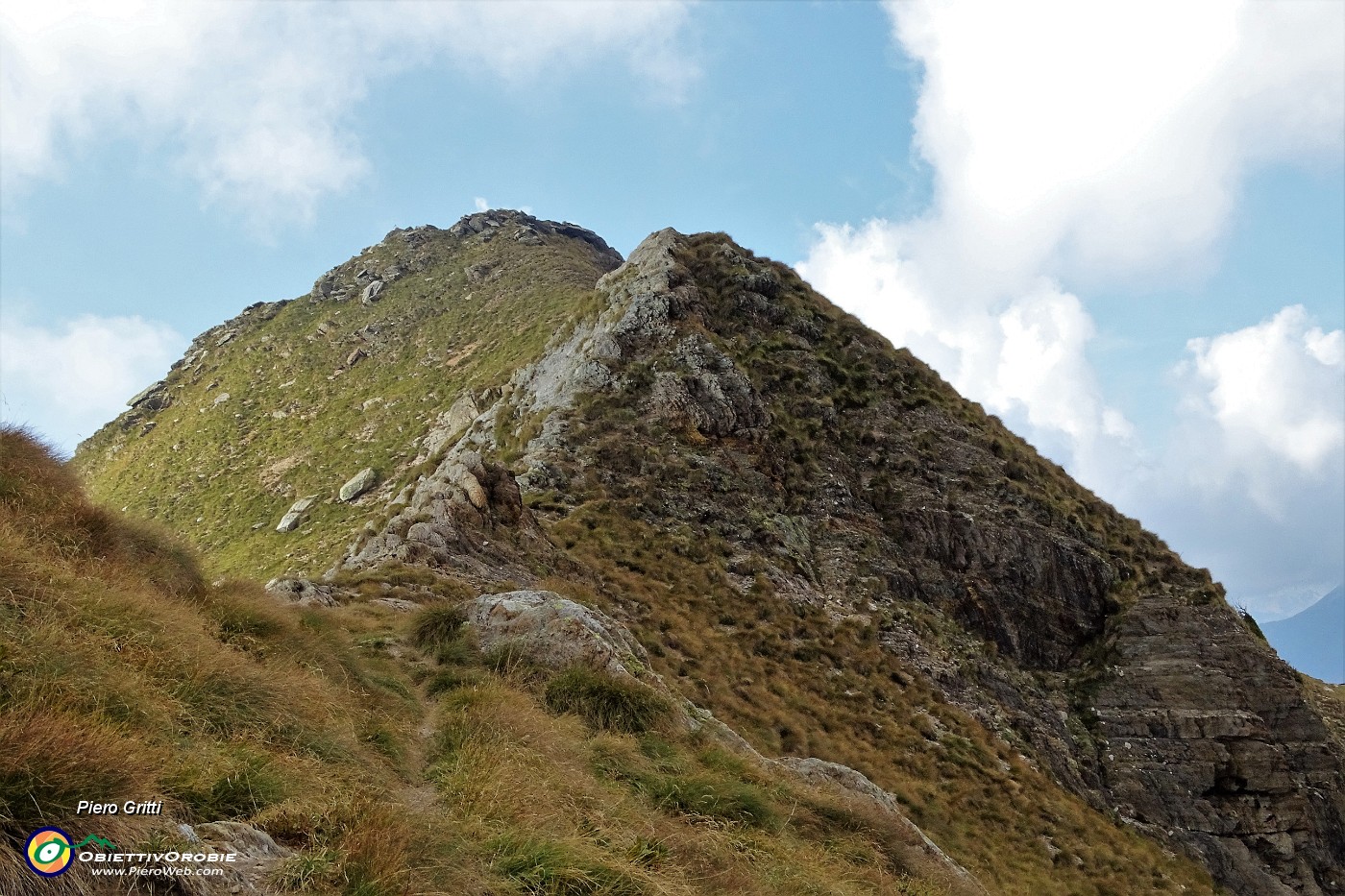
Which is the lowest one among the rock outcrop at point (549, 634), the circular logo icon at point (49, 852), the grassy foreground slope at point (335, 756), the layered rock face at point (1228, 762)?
the circular logo icon at point (49, 852)

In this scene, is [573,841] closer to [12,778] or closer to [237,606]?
[12,778]

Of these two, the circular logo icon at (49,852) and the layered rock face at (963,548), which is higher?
the layered rock face at (963,548)

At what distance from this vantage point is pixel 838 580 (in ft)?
82.8

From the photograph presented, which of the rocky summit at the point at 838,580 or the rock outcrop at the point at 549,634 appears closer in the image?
the rock outcrop at the point at 549,634

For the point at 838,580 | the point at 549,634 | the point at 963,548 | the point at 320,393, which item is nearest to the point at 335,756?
the point at 549,634

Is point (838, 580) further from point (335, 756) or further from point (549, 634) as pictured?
point (335, 756)

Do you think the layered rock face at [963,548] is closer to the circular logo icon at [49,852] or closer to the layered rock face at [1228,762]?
the layered rock face at [1228,762]

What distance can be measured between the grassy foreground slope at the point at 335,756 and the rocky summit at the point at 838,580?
2.48ft

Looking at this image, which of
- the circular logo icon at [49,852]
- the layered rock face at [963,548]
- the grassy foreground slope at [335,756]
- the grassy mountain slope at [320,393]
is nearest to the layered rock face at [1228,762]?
the layered rock face at [963,548]

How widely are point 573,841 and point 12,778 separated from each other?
352 centimetres

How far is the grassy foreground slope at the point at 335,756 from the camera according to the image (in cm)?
443

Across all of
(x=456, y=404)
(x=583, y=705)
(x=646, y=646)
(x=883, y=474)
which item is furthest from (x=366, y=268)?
(x=583, y=705)

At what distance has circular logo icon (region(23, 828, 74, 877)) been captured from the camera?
361cm

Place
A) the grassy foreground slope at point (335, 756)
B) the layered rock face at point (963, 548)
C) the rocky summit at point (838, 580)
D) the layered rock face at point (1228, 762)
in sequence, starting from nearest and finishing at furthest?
the grassy foreground slope at point (335, 756) → the rocky summit at point (838, 580) → the layered rock face at point (1228, 762) → the layered rock face at point (963, 548)
